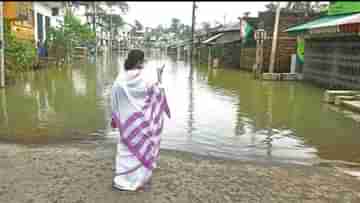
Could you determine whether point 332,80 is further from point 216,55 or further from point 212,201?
point 216,55

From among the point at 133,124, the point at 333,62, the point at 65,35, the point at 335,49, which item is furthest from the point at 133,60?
the point at 65,35

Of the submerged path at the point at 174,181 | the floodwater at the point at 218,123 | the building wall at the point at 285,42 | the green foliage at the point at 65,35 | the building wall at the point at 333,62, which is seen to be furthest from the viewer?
the green foliage at the point at 65,35

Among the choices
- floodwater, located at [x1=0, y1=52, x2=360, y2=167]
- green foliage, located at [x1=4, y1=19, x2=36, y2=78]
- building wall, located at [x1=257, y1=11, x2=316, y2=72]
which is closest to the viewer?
floodwater, located at [x1=0, y1=52, x2=360, y2=167]

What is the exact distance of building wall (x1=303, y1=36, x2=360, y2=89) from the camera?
13.1 metres

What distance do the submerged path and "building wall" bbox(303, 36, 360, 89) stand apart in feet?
31.0

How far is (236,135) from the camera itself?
22.3 ft

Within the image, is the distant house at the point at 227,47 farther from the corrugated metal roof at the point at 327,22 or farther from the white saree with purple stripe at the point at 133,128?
the white saree with purple stripe at the point at 133,128

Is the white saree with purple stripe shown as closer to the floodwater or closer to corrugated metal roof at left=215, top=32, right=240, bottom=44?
the floodwater

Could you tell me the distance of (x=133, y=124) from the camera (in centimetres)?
391

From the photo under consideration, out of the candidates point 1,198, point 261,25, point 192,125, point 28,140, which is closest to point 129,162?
point 1,198

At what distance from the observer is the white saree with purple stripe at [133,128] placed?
3895 millimetres

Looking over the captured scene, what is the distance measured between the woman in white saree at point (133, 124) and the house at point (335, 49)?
29.6 ft

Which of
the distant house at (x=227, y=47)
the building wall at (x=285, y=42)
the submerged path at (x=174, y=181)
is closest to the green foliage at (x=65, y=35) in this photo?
the distant house at (x=227, y=47)

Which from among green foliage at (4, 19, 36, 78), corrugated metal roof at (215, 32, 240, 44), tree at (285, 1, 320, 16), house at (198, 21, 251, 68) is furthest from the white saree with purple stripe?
corrugated metal roof at (215, 32, 240, 44)
